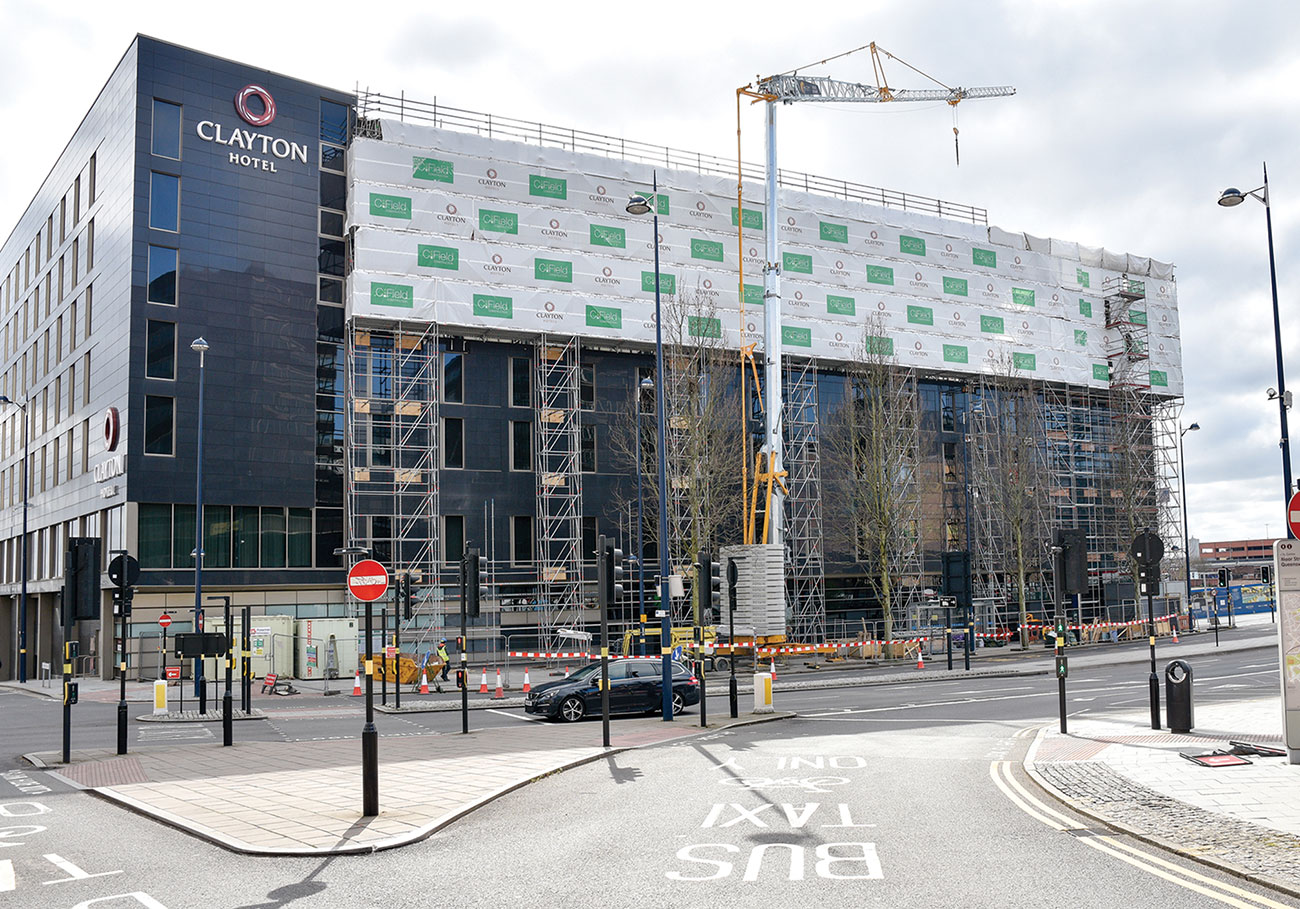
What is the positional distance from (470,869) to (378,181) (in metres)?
40.2

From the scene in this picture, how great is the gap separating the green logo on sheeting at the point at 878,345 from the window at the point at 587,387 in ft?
42.5

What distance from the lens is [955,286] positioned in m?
59.6

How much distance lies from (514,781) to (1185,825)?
7.63 meters

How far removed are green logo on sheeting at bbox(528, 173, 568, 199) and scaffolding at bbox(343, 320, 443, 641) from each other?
26.6ft

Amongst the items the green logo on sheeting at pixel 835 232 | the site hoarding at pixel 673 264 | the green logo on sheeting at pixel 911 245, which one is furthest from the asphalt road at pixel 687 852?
the green logo on sheeting at pixel 911 245

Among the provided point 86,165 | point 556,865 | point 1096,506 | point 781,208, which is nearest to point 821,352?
point 781,208

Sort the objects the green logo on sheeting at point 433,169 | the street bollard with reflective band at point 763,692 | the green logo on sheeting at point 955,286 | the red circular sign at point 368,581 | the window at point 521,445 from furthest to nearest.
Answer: the green logo on sheeting at point 955,286
the window at point 521,445
the green logo on sheeting at point 433,169
the street bollard with reflective band at point 763,692
the red circular sign at point 368,581

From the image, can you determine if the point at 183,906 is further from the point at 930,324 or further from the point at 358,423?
the point at 930,324

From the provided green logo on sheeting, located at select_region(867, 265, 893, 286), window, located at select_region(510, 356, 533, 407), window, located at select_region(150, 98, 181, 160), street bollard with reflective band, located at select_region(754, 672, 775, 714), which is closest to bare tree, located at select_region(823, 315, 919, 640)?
green logo on sheeting, located at select_region(867, 265, 893, 286)

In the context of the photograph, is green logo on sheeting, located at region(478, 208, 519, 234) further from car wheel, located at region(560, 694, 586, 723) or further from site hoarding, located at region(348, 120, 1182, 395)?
car wheel, located at region(560, 694, 586, 723)

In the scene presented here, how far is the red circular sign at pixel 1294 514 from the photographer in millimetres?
14000

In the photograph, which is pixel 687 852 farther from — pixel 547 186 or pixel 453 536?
pixel 547 186

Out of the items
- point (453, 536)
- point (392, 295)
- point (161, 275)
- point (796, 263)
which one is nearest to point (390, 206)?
point (392, 295)

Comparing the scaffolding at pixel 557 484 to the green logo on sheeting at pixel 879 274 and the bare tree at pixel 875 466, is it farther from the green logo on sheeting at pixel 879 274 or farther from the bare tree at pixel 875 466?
the green logo on sheeting at pixel 879 274
